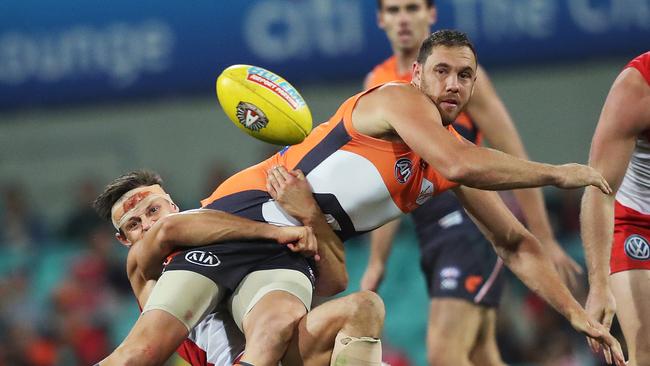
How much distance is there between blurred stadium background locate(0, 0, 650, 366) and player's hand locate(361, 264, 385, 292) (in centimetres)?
231

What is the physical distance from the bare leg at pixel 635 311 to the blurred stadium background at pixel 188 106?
339 cm

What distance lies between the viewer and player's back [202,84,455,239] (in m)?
4.17

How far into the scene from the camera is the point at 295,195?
4.24 metres

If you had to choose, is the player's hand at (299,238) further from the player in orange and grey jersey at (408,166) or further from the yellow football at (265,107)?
the yellow football at (265,107)

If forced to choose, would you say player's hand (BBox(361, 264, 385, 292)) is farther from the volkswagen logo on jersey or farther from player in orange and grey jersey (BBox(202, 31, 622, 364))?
the volkswagen logo on jersey

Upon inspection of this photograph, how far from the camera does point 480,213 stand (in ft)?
14.8

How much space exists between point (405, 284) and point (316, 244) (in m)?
5.06

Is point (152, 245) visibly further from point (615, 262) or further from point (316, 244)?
point (615, 262)

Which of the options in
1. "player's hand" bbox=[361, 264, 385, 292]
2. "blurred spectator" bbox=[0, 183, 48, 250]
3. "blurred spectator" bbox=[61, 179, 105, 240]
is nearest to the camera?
"player's hand" bbox=[361, 264, 385, 292]

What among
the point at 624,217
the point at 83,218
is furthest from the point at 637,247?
the point at 83,218

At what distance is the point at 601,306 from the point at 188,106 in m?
7.20

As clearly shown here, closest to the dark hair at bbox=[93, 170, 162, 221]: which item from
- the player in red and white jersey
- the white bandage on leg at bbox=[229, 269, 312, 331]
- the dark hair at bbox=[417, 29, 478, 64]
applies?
the white bandage on leg at bbox=[229, 269, 312, 331]

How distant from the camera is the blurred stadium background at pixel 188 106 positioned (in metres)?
8.36

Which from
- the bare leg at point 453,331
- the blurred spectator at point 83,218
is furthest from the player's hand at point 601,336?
the blurred spectator at point 83,218
